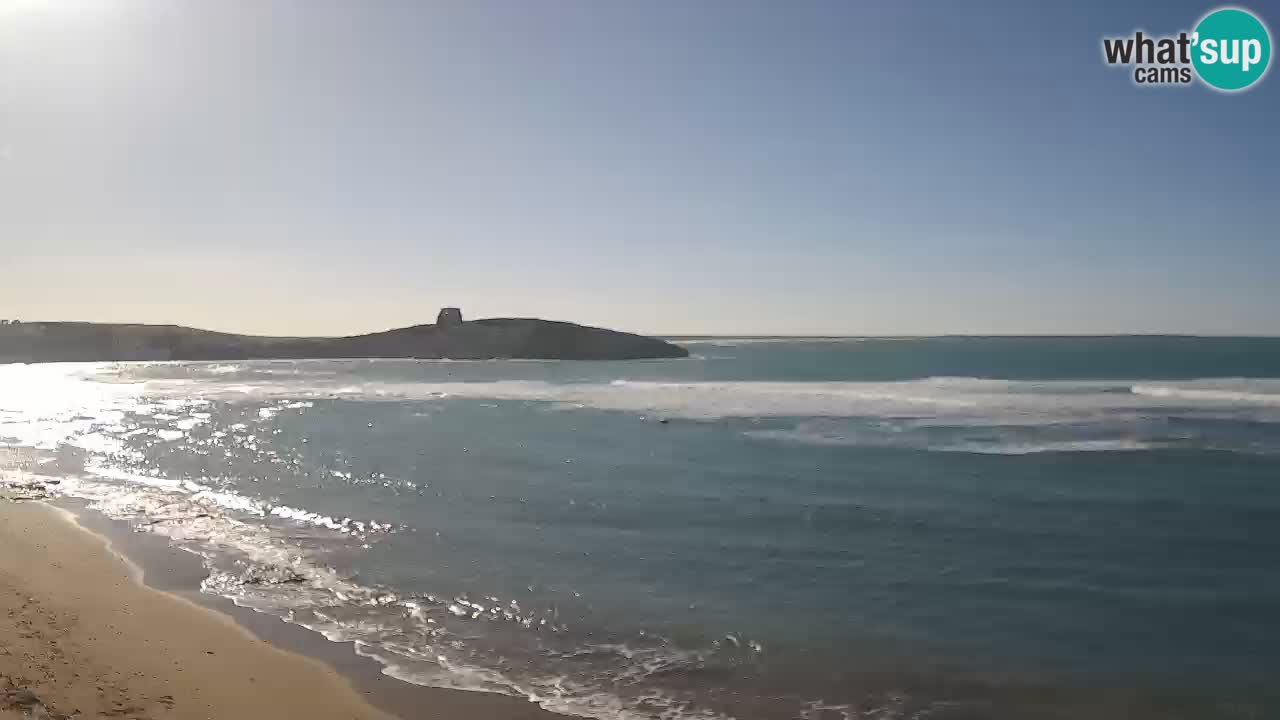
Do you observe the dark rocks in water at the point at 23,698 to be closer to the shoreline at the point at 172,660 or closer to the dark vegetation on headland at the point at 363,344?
the shoreline at the point at 172,660

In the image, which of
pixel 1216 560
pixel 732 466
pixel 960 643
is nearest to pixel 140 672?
pixel 960 643

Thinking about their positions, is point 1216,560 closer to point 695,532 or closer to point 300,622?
point 695,532

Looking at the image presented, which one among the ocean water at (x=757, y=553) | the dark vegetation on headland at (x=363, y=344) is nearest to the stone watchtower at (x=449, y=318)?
the dark vegetation on headland at (x=363, y=344)

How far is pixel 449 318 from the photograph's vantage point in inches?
6220

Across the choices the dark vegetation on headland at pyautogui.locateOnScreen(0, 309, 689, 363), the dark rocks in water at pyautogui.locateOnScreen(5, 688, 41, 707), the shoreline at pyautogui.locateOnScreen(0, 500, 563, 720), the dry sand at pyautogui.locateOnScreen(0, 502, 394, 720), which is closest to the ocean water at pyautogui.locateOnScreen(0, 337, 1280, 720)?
the shoreline at pyautogui.locateOnScreen(0, 500, 563, 720)

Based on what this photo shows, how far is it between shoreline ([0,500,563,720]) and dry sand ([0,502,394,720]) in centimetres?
1

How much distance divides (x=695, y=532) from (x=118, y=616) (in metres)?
9.73

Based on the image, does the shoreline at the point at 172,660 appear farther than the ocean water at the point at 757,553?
No

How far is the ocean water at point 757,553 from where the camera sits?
389 inches

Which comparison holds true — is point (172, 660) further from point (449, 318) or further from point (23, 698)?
point (449, 318)

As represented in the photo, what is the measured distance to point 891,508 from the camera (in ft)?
64.2

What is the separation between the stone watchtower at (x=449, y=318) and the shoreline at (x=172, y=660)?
145 m

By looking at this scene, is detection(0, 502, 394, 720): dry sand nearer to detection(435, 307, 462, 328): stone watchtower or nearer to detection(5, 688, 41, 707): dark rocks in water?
detection(5, 688, 41, 707): dark rocks in water

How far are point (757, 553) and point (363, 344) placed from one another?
6090 inches
